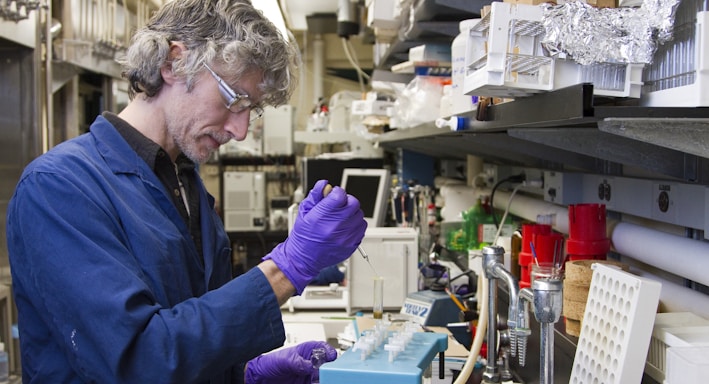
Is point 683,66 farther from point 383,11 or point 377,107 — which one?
point 377,107

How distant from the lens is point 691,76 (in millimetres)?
835

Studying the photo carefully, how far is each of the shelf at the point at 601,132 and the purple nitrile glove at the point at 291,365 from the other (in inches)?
26.2

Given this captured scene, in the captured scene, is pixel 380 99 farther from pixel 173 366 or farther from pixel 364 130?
pixel 173 366

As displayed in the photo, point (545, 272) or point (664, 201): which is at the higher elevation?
point (664, 201)

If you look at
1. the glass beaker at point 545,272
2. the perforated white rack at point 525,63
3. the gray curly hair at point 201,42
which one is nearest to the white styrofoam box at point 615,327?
the glass beaker at point 545,272

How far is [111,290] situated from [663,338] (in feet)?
2.85

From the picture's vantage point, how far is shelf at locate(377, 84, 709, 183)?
817 mm

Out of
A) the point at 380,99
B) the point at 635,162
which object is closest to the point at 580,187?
the point at 635,162

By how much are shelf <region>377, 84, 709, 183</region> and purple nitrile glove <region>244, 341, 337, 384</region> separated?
0.67 metres

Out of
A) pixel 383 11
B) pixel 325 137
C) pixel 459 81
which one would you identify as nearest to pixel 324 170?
pixel 325 137

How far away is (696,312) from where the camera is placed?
4.02 ft

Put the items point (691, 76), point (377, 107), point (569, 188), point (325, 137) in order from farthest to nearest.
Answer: point (325, 137)
point (377, 107)
point (569, 188)
point (691, 76)

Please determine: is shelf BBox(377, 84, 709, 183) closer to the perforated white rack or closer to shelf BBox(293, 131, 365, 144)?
the perforated white rack

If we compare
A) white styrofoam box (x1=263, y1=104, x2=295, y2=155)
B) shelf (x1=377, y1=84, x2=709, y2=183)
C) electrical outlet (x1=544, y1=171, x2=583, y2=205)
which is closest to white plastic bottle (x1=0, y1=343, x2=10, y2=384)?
shelf (x1=377, y1=84, x2=709, y2=183)
